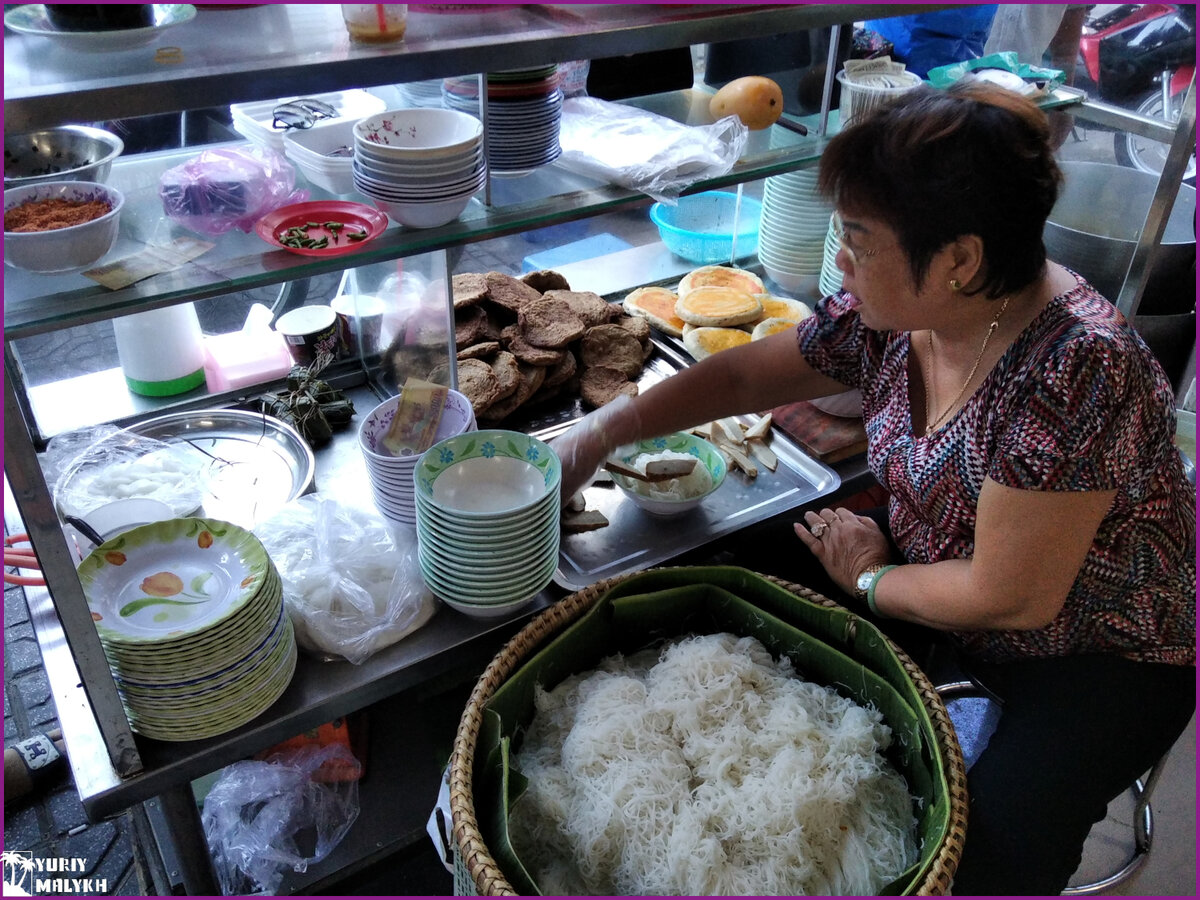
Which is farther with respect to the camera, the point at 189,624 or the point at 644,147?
the point at 644,147

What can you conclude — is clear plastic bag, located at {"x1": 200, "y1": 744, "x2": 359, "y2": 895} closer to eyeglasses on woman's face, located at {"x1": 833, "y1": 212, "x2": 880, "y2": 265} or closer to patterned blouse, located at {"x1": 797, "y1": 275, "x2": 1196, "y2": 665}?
patterned blouse, located at {"x1": 797, "y1": 275, "x2": 1196, "y2": 665}

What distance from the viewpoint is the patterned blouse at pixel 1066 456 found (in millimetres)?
1661

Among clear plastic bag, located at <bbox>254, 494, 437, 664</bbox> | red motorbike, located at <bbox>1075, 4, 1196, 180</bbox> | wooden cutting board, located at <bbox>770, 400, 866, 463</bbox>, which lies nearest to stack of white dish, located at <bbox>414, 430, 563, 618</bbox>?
clear plastic bag, located at <bbox>254, 494, 437, 664</bbox>

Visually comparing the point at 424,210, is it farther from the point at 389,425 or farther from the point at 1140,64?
the point at 1140,64

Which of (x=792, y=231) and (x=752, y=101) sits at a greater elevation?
(x=752, y=101)

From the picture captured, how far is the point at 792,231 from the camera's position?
3.01 meters

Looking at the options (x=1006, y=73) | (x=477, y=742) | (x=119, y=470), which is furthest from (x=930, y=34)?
(x=119, y=470)

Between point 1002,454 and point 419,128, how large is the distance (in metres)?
1.25

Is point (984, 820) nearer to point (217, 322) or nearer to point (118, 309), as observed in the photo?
point (118, 309)

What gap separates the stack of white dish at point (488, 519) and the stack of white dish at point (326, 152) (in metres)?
0.59

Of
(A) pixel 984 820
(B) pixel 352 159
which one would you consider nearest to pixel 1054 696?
(A) pixel 984 820

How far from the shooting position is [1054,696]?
6.54 feet

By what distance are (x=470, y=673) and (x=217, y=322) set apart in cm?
147

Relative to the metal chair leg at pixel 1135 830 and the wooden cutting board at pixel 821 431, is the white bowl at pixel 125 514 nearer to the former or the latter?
the wooden cutting board at pixel 821 431
